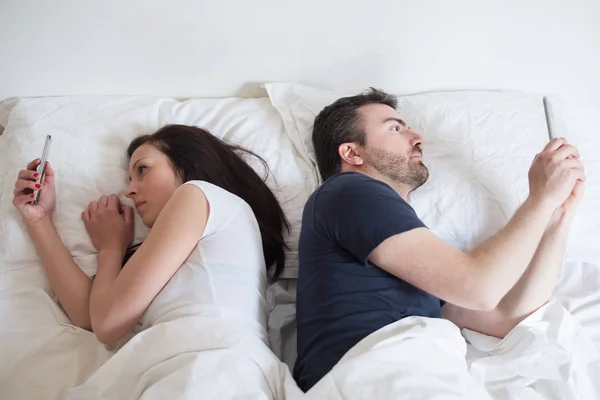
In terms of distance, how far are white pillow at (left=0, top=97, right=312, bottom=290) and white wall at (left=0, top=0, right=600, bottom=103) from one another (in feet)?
0.26

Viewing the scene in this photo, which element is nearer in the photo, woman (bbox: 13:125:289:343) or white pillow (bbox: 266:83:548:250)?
woman (bbox: 13:125:289:343)

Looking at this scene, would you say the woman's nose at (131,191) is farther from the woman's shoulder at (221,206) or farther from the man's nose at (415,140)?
the man's nose at (415,140)

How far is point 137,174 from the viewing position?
3.88ft

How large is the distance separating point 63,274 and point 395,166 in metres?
0.71

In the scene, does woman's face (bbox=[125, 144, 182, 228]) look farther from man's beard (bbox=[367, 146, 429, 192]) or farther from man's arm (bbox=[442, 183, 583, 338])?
man's arm (bbox=[442, 183, 583, 338])

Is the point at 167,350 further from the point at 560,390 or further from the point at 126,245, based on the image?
the point at 560,390

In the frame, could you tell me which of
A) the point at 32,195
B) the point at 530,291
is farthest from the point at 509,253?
the point at 32,195

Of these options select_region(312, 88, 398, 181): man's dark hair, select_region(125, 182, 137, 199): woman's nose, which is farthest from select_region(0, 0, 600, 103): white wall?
select_region(125, 182, 137, 199): woman's nose

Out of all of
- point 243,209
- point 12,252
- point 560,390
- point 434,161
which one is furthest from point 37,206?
point 560,390

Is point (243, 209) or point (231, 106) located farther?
point (231, 106)

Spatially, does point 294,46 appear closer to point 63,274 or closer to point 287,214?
point 287,214

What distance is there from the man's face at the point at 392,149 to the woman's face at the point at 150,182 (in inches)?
16.3

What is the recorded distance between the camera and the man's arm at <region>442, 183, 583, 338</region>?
3.48 feet

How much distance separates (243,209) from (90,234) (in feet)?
1.18
